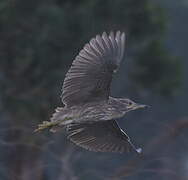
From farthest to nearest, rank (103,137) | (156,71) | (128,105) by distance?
(156,71) → (103,137) → (128,105)

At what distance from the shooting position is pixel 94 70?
251 inches

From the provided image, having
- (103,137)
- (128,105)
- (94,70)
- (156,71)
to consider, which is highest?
(156,71)

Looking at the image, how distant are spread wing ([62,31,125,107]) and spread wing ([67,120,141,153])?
245 mm

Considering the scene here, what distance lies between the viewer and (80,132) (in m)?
6.49

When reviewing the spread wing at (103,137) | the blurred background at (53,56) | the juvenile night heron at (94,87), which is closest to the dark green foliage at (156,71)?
the blurred background at (53,56)

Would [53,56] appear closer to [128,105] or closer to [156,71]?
[156,71]

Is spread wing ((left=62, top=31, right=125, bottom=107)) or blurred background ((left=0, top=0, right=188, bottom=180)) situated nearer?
spread wing ((left=62, top=31, right=125, bottom=107))

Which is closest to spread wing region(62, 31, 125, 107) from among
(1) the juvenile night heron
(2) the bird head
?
(1) the juvenile night heron

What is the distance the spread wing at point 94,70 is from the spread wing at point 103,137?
0.25 meters

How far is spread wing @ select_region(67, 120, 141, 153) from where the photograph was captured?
6.50 metres

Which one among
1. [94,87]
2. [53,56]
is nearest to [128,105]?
[94,87]

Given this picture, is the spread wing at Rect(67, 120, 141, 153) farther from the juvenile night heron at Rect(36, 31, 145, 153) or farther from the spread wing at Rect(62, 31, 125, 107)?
the spread wing at Rect(62, 31, 125, 107)

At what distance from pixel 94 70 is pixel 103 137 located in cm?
46

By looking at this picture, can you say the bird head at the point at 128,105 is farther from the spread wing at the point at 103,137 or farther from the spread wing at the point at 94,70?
the spread wing at the point at 103,137
